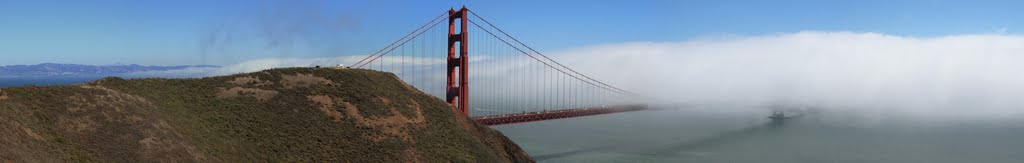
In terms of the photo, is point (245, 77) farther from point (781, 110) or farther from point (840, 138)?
point (781, 110)

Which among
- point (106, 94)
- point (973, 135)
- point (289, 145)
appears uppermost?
point (106, 94)

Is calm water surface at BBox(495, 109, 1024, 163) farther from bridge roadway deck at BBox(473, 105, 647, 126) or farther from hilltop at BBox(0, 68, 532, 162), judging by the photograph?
hilltop at BBox(0, 68, 532, 162)

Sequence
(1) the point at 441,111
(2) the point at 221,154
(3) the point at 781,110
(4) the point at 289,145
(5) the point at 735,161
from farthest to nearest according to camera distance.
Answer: (3) the point at 781,110, (5) the point at 735,161, (1) the point at 441,111, (4) the point at 289,145, (2) the point at 221,154

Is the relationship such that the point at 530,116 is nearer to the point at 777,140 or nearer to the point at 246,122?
the point at 246,122

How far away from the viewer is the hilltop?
2991 cm

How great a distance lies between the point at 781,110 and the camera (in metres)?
174

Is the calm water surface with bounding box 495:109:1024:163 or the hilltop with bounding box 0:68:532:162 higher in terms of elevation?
the hilltop with bounding box 0:68:532:162

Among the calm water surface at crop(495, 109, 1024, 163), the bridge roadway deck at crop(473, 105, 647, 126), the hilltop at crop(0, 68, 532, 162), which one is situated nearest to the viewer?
the hilltop at crop(0, 68, 532, 162)

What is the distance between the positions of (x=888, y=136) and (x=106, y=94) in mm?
116559

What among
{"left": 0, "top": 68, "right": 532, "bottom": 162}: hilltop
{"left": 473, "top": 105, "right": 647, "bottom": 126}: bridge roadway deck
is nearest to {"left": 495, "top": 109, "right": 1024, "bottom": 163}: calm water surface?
{"left": 473, "top": 105, "right": 647, "bottom": 126}: bridge roadway deck

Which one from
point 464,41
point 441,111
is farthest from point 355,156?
point 464,41

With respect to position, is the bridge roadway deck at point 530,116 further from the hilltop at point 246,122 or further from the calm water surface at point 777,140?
the hilltop at point 246,122

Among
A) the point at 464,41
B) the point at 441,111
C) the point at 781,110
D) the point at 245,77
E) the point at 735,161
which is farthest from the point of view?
the point at 781,110

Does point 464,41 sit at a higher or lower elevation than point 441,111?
higher
